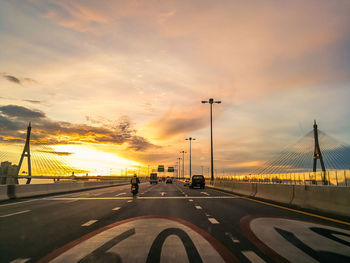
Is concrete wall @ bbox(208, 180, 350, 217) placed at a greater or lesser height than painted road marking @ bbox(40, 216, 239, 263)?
greater

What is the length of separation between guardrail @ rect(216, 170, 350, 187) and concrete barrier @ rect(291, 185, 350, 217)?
66.3ft

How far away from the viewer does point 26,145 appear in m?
59.7

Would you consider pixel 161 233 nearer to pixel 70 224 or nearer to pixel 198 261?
pixel 198 261

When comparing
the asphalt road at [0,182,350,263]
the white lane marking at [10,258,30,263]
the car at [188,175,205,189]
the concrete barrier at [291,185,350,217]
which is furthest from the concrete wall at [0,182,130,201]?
the concrete barrier at [291,185,350,217]

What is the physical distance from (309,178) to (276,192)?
24.3 metres

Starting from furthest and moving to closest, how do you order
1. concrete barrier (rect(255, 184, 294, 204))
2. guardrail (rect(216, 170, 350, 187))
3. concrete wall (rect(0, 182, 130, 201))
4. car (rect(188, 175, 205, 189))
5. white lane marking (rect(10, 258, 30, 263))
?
car (rect(188, 175, 205, 189)) < guardrail (rect(216, 170, 350, 187)) < concrete wall (rect(0, 182, 130, 201)) < concrete barrier (rect(255, 184, 294, 204)) < white lane marking (rect(10, 258, 30, 263))

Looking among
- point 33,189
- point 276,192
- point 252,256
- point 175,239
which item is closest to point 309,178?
point 276,192

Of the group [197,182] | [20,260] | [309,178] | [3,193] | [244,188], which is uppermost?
[309,178]

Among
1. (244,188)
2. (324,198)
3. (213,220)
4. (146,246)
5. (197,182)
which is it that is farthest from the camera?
(197,182)

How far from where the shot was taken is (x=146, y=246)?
5852mm

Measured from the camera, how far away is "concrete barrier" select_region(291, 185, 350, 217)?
9.91 metres

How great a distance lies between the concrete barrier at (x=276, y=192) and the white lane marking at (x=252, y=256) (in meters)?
9.77

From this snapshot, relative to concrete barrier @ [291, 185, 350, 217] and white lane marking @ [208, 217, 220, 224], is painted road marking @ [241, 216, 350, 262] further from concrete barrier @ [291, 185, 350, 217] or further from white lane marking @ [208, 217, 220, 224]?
concrete barrier @ [291, 185, 350, 217]

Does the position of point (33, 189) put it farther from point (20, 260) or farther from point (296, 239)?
point (296, 239)
